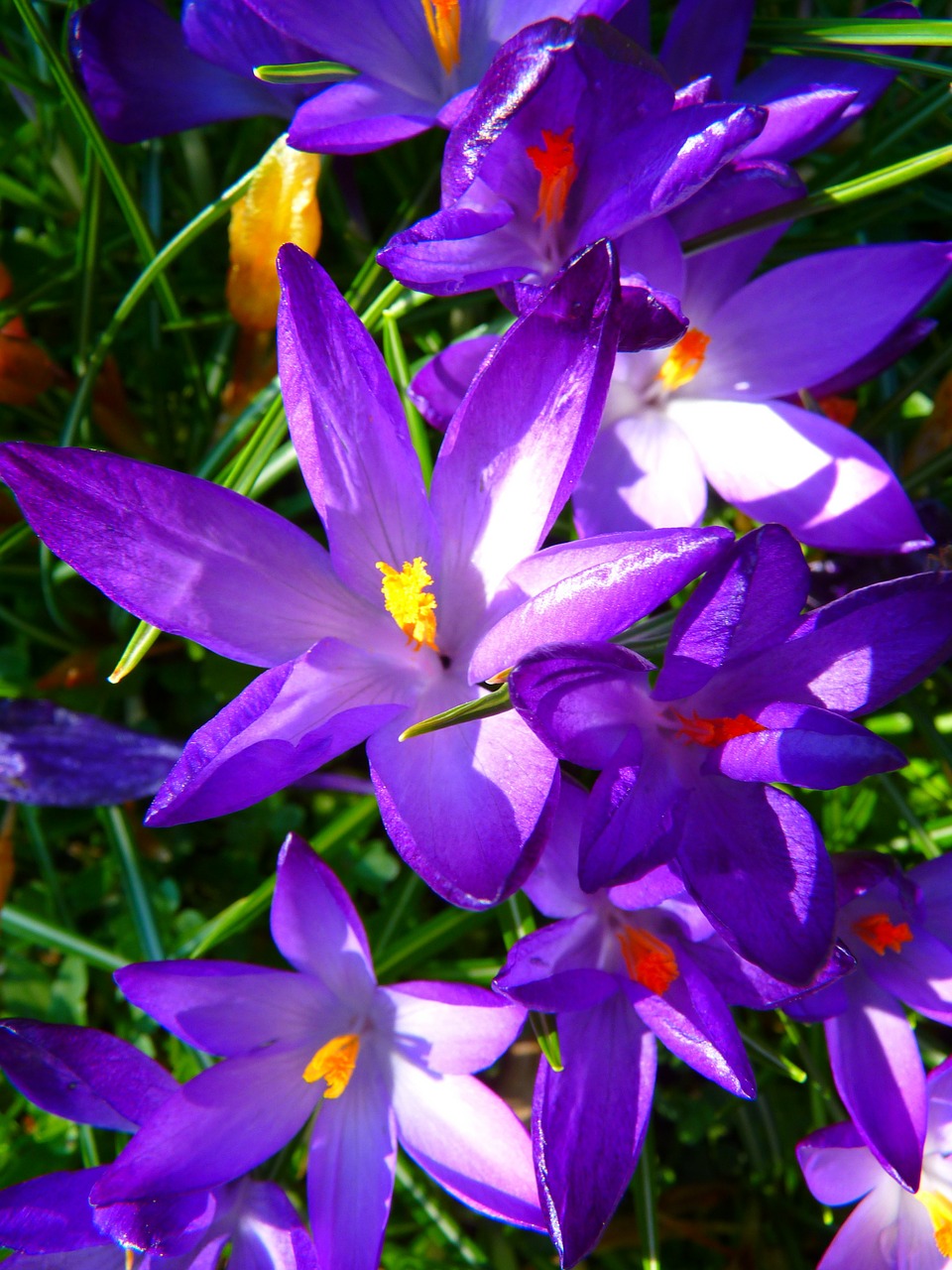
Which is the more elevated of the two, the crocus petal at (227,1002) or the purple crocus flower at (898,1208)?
the crocus petal at (227,1002)

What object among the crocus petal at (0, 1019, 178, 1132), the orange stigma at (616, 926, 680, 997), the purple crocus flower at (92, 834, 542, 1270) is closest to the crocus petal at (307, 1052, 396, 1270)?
the purple crocus flower at (92, 834, 542, 1270)

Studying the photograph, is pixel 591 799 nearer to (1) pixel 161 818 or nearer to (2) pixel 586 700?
(2) pixel 586 700

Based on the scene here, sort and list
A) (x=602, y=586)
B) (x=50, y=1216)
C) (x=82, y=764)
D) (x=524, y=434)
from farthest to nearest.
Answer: (x=82, y=764), (x=50, y=1216), (x=524, y=434), (x=602, y=586)

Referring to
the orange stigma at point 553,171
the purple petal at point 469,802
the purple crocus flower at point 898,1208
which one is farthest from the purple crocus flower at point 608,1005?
the orange stigma at point 553,171

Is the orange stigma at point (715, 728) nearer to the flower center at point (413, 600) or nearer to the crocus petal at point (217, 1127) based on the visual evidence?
the flower center at point (413, 600)

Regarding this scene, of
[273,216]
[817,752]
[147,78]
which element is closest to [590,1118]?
[817,752]

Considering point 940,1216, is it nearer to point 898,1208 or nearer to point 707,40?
point 898,1208
